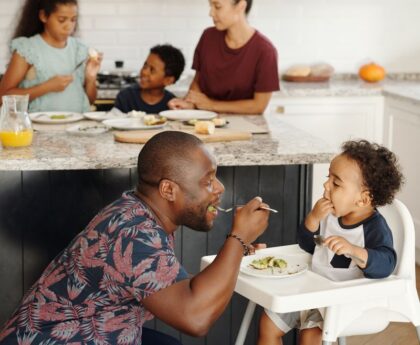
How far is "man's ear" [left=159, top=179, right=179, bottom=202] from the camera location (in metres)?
2.01

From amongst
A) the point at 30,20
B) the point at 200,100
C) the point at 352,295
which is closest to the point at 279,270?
the point at 352,295

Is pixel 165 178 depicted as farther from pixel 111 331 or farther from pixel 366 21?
pixel 366 21

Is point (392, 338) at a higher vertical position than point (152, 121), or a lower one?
lower

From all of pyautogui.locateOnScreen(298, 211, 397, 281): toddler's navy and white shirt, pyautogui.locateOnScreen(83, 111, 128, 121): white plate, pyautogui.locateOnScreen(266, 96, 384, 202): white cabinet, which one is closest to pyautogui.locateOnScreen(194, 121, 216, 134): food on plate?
pyautogui.locateOnScreen(83, 111, 128, 121): white plate

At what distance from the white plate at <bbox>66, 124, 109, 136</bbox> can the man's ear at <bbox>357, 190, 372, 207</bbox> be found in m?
1.26

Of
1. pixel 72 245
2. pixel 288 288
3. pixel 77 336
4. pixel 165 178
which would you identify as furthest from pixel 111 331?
pixel 288 288

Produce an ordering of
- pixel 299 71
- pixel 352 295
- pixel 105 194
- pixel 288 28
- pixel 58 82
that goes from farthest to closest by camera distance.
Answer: pixel 288 28, pixel 299 71, pixel 58 82, pixel 105 194, pixel 352 295

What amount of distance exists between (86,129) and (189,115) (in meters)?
0.53

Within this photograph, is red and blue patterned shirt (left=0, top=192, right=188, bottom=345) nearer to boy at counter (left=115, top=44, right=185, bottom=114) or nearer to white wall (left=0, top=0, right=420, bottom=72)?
boy at counter (left=115, top=44, right=185, bottom=114)

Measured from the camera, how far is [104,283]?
1.93 meters

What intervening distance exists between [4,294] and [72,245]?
1.23 meters

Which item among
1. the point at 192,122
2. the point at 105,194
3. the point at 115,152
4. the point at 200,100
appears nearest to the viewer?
the point at 115,152

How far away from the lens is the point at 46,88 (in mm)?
3938

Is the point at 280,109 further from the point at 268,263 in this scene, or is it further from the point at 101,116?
the point at 268,263
